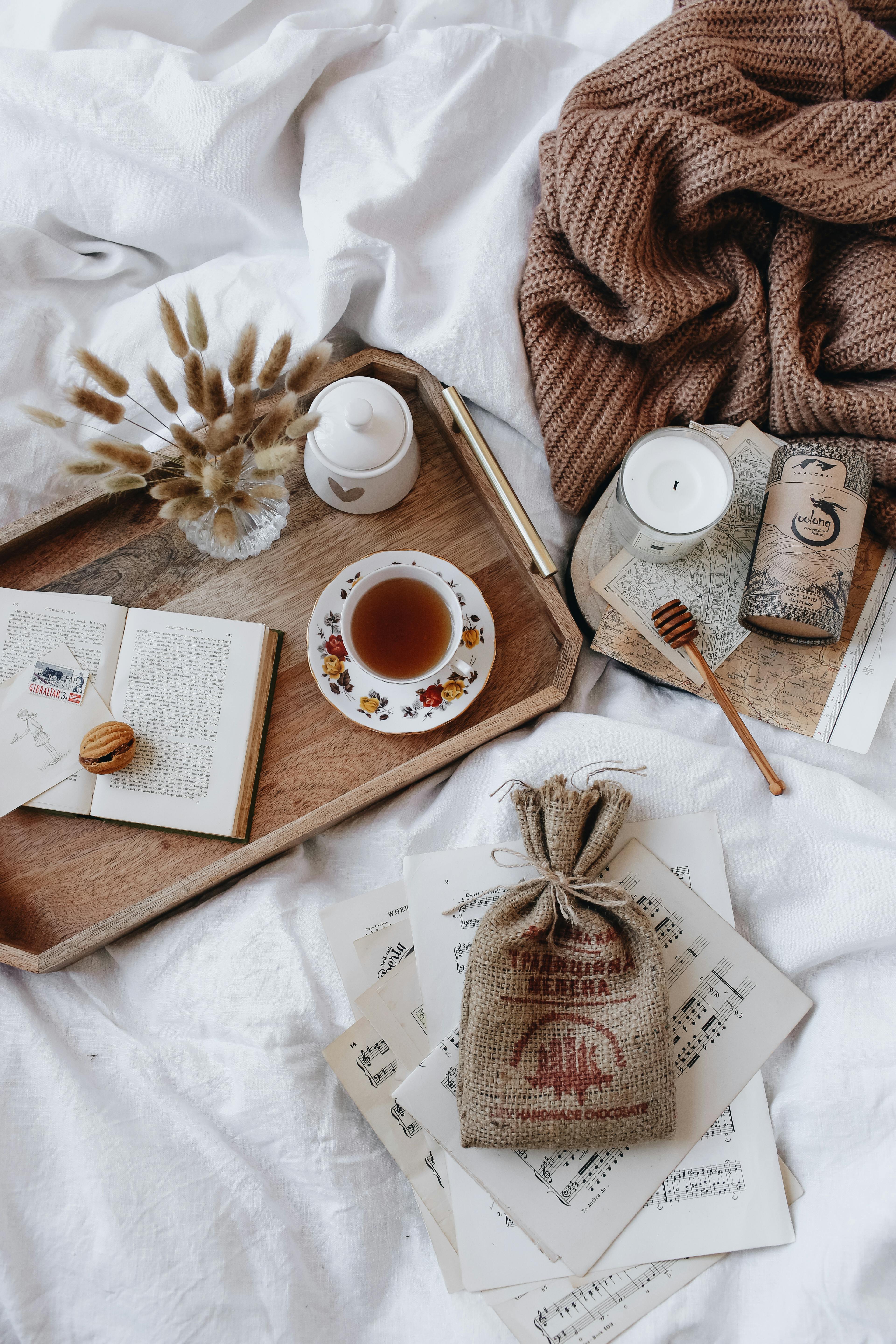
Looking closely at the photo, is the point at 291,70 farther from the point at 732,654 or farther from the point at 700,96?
the point at 732,654

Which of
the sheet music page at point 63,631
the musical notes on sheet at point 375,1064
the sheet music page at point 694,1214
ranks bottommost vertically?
the sheet music page at point 694,1214

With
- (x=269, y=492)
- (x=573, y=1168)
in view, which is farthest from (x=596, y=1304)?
(x=269, y=492)

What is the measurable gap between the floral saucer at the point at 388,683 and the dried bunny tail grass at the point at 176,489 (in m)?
0.19

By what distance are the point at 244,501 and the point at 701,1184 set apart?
0.83 m

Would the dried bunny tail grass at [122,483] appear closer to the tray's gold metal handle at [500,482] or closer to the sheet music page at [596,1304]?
the tray's gold metal handle at [500,482]

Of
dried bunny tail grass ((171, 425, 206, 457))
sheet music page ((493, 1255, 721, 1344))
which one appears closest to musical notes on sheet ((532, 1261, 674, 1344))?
sheet music page ((493, 1255, 721, 1344))

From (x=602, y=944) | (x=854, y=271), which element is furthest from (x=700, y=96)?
(x=602, y=944)

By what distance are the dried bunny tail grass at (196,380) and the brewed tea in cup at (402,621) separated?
248 millimetres

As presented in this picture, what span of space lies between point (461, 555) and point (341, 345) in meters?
0.32

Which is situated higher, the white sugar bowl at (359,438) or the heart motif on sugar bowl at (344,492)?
the white sugar bowl at (359,438)

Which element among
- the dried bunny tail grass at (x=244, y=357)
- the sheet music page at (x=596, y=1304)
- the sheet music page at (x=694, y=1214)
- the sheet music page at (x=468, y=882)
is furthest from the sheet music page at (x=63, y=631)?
the sheet music page at (x=596, y=1304)

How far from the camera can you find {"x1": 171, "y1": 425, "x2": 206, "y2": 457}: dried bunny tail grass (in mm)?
778

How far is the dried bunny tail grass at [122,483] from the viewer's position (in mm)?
778

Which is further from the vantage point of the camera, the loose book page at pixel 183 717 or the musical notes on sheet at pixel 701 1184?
the loose book page at pixel 183 717
